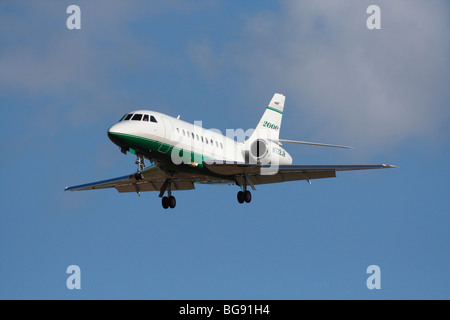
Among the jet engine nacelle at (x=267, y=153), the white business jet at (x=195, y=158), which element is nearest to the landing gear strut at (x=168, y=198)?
the white business jet at (x=195, y=158)

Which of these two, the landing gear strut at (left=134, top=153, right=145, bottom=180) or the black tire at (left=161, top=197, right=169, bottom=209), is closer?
the landing gear strut at (left=134, top=153, right=145, bottom=180)

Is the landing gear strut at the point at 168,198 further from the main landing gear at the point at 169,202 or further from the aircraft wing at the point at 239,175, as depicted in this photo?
the aircraft wing at the point at 239,175

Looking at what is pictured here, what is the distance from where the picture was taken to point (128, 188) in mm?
40531

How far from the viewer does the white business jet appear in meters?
32.3

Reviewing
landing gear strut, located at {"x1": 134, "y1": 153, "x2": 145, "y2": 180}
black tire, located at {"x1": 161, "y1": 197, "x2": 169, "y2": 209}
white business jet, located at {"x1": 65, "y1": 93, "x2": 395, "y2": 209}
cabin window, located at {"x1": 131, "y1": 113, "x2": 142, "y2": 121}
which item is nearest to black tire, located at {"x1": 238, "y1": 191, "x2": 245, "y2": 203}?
white business jet, located at {"x1": 65, "y1": 93, "x2": 395, "y2": 209}

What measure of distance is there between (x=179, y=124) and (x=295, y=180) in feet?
22.0

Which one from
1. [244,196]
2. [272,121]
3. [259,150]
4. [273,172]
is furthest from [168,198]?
[272,121]

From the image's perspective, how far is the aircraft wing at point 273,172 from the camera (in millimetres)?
34875

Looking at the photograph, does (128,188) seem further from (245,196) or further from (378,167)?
(378,167)

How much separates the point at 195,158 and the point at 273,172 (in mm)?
4007

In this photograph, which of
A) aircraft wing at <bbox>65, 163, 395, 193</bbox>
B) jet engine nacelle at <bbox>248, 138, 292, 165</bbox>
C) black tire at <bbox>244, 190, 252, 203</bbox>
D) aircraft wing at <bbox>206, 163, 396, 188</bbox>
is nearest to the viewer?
aircraft wing at <bbox>206, 163, 396, 188</bbox>

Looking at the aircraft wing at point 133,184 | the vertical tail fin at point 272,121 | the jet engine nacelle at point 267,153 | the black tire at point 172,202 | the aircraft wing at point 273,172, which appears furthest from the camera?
the vertical tail fin at point 272,121

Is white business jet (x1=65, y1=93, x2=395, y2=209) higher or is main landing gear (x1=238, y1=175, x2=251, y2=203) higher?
white business jet (x1=65, y1=93, x2=395, y2=209)

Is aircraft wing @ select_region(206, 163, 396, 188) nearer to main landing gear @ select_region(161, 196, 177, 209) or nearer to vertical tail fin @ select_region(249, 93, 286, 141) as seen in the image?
main landing gear @ select_region(161, 196, 177, 209)
